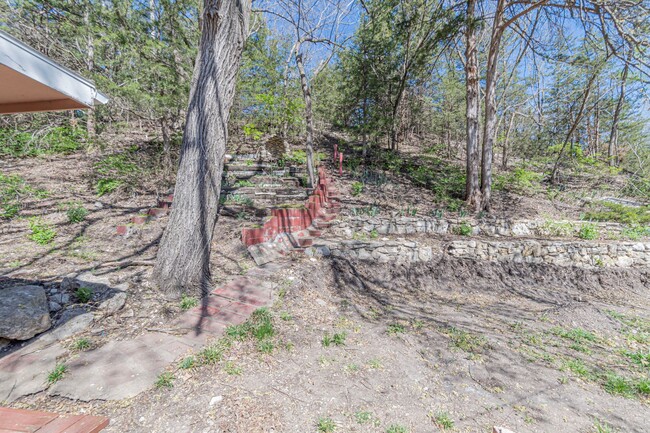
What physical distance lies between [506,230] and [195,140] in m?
6.34

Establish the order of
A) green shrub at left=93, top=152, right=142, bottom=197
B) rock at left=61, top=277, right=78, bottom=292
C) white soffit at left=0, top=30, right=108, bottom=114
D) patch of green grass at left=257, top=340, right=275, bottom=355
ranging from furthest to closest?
green shrub at left=93, top=152, right=142, bottom=197, rock at left=61, top=277, right=78, bottom=292, patch of green grass at left=257, top=340, right=275, bottom=355, white soffit at left=0, top=30, right=108, bottom=114

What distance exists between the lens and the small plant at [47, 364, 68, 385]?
180 cm

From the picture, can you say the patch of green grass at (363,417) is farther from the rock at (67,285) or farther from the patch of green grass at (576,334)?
the patch of green grass at (576,334)

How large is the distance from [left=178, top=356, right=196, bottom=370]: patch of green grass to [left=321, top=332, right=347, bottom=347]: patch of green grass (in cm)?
112

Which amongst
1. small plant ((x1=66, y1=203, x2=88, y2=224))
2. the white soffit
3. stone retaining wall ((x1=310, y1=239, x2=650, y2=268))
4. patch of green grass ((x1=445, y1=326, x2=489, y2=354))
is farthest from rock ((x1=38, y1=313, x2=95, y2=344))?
patch of green grass ((x1=445, y1=326, x2=489, y2=354))

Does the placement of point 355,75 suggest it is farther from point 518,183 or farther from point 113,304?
point 113,304

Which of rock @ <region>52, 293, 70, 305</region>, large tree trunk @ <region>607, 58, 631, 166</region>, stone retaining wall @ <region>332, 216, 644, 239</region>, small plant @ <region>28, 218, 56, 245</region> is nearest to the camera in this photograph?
rock @ <region>52, 293, 70, 305</region>

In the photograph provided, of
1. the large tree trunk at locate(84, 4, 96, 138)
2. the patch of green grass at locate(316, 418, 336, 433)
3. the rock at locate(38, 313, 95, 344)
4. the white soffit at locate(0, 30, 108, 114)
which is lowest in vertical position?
the patch of green grass at locate(316, 418, 336, 433)

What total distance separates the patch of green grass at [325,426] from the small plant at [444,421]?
740mm

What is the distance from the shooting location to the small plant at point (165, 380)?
1.85 metres

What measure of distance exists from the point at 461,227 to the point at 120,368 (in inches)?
228

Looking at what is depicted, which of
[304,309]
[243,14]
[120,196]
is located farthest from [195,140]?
[120,196]

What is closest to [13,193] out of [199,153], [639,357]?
[199,153]

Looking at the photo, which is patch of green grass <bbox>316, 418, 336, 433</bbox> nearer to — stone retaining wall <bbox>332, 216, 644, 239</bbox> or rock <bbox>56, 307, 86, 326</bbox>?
rock <bbox>56, 307, 86, 326</bbox>
